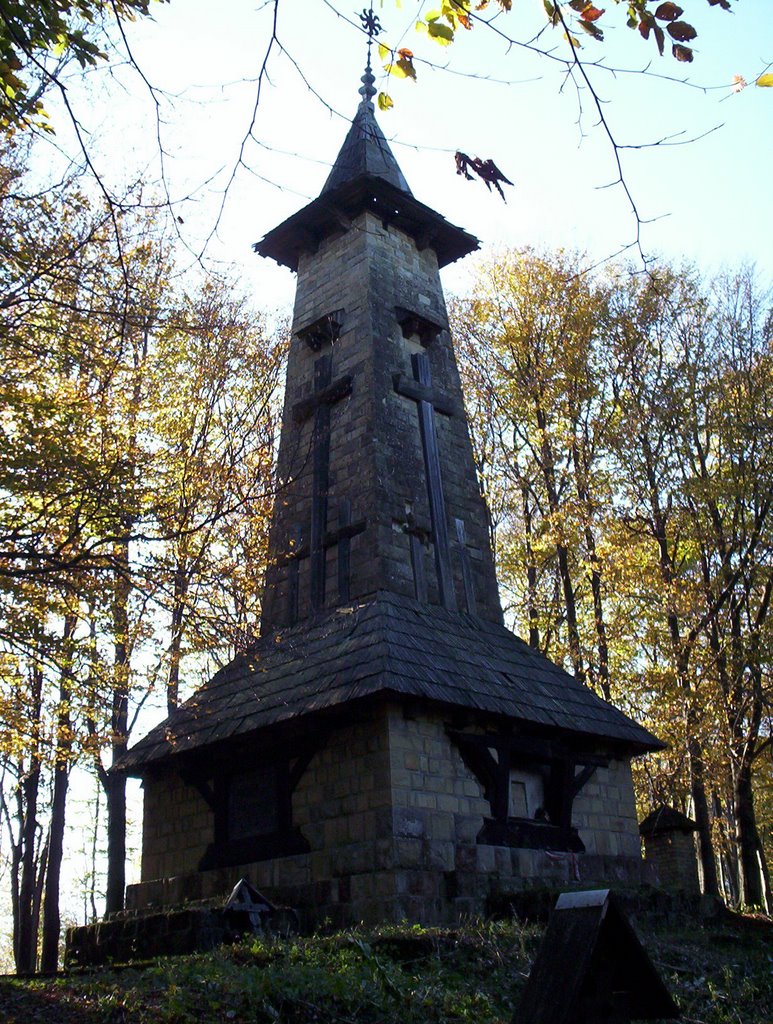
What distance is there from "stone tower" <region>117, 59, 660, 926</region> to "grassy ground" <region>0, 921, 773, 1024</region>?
1.77 meters

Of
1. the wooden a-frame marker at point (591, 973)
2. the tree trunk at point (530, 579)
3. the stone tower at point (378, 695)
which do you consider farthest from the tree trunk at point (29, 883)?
the wooden a-frame marker at point (591, 973)

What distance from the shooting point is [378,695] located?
30.7 ft

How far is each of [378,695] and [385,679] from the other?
0.75ft

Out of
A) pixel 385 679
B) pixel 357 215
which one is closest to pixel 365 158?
pixel 357 215

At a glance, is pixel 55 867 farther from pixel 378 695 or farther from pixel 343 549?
pixel 378 695

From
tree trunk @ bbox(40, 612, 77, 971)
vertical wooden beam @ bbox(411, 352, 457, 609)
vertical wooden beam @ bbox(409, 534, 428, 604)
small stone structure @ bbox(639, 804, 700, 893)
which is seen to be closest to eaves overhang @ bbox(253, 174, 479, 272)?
vertical wooden beam @ bbox(411, 352, 457, 609)

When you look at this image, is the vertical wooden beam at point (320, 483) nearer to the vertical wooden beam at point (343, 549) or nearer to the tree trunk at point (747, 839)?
the vertical wooden beam at point (343, 549)

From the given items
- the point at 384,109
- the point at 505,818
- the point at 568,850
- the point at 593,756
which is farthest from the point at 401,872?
the point at 384,109

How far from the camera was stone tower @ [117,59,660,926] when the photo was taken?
31.3 ft

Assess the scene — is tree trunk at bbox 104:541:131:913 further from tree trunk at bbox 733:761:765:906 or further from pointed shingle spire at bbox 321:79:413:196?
tree trunk at bbox 733:761:765:906

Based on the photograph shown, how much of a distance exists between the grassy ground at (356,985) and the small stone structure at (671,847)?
14.5 ft

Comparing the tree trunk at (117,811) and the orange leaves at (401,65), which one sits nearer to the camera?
the orange leaves at (401,65)

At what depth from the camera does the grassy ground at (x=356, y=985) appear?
211 inches

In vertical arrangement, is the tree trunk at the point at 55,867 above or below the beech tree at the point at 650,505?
below
